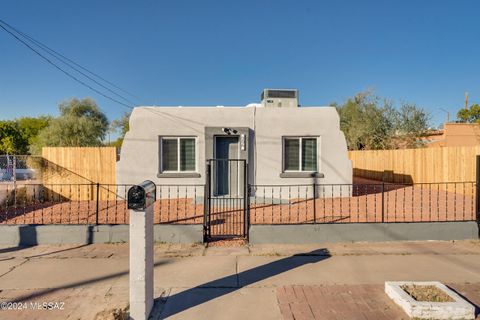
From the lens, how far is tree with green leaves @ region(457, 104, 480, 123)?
40938 mm

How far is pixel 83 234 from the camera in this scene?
21.7 feet

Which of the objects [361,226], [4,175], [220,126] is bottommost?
[361,226]

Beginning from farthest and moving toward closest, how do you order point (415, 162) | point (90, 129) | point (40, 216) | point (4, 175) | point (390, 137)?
1. point (90, 129)
2. point (390, 137)
3. point (415, 162)
4. point (4, 175)
5. point (40, 216)

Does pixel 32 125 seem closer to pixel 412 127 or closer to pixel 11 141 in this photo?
pixel 11 141

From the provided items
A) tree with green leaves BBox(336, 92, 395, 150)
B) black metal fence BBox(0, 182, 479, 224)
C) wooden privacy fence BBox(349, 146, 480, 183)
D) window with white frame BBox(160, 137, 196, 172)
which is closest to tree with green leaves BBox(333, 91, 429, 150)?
tree with green leaves BBox(336, 92, 395, 150)

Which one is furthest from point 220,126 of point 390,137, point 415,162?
point 390,137

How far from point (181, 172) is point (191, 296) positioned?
6556mm

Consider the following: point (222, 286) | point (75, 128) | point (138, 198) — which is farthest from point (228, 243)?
point (75, 128)

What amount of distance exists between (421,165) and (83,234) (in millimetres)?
14763

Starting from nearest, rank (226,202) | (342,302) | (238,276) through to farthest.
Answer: (342,302)
(238,276)
(226,202)

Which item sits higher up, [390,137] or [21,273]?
[390,137]

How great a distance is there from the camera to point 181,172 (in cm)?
1048

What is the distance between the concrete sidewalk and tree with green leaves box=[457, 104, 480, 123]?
4463 cm

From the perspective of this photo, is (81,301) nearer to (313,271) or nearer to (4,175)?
(313,271)
